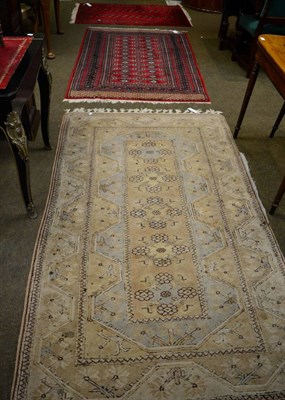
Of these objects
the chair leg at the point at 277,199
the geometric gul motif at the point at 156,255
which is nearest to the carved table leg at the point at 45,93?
the geometric gul motif at the point at 156,255

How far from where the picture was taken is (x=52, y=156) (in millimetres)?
2146

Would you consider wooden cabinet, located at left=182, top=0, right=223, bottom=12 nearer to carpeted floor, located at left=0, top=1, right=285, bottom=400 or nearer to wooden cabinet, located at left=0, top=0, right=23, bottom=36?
carpeted floor, located at left=0, top=1, right=285, bottom=400

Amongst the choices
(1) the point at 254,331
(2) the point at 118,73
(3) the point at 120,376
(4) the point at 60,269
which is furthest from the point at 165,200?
(2) the point at 118,73

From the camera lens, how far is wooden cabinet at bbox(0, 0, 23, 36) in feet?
7.31

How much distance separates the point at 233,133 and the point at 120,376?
68.4 inches

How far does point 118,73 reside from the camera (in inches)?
120

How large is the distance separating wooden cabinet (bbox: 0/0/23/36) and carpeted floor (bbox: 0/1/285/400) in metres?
0.52

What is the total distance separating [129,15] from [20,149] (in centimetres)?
345

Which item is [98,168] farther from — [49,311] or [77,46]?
[77,46]

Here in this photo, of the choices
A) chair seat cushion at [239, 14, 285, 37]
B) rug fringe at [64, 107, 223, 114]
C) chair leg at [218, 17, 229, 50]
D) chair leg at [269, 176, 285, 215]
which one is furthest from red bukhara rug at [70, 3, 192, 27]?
chair leg at [269, 176, 285, 215]

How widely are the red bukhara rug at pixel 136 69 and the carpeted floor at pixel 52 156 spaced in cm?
10

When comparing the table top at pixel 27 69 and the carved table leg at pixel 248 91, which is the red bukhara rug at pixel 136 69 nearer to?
the carved table leg at pixel 248 91

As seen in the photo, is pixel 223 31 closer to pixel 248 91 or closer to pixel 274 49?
pixel 248 91

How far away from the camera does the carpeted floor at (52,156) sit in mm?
1401
